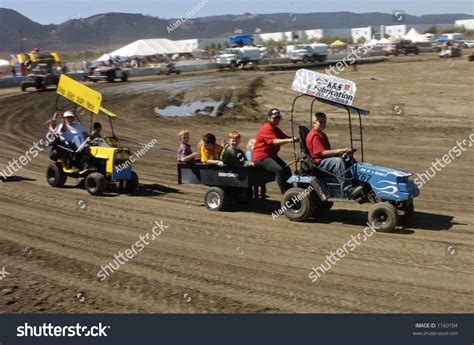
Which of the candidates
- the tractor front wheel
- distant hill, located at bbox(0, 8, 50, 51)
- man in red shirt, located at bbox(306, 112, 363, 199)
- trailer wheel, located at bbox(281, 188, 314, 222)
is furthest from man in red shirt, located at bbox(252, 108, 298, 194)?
distant hill, located at bbox(0, 8, 50, 51)

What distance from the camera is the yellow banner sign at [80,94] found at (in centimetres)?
1162

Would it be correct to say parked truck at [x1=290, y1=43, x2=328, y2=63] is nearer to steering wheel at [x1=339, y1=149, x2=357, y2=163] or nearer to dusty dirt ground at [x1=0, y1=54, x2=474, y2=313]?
dusty dirt ground at [x1=0, y1=54, x2=474, y2=313]

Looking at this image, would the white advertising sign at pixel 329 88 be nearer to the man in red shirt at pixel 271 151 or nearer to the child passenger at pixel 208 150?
the man in red shirt at pixel 271 151

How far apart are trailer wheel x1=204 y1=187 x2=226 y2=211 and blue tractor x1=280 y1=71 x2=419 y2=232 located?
114 centimetres

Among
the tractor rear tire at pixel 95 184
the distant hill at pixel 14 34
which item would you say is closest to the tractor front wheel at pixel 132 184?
the tractor rear tire at pixel 95 184

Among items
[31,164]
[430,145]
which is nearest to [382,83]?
[430,145]

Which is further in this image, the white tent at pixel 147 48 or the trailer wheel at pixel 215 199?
the white tent at pixel 147 48

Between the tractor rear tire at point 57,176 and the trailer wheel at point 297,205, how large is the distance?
5.06m

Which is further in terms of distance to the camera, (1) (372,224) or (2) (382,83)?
(2) (382,83)

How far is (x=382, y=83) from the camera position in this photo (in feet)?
93.6

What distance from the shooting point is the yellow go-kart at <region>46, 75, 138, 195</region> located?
37.1 feet

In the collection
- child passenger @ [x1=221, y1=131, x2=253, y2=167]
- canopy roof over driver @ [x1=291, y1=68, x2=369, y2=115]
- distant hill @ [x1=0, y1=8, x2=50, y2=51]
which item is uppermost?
distant hill @ [x1=0, y1=8, x2=50, y2=51]

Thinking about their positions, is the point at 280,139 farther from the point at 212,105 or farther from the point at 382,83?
the point at 382,83
